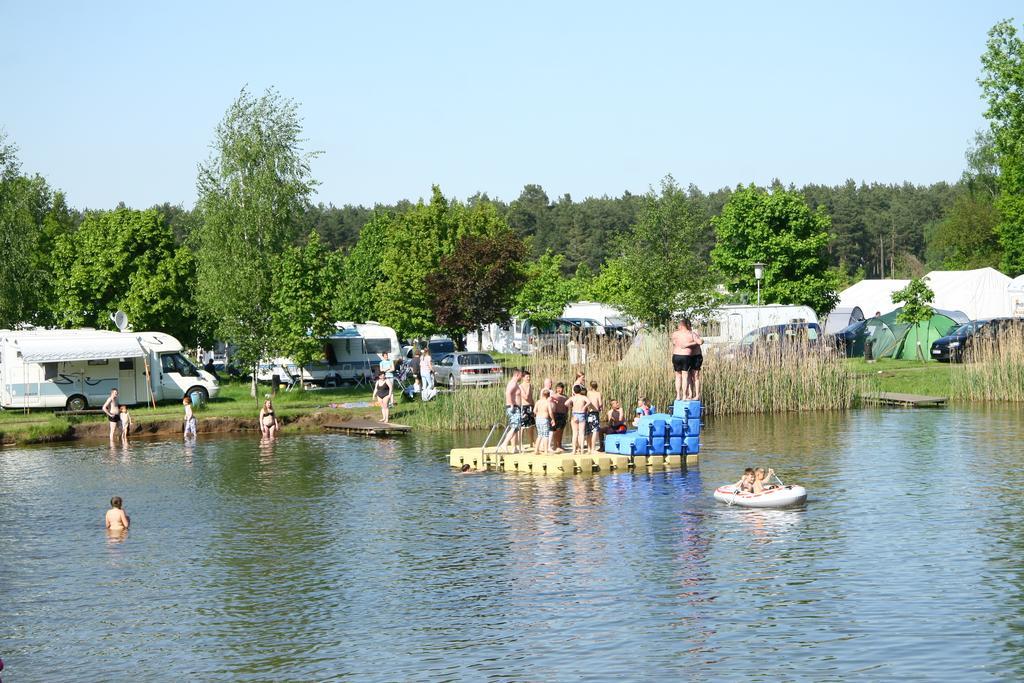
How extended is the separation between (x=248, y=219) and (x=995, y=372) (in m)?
28.5

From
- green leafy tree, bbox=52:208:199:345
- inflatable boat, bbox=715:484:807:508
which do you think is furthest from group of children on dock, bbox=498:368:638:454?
green leafy tree, bbox=52:208:199:345

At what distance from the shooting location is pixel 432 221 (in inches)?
2248

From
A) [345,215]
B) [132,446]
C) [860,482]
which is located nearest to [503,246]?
[132,446]

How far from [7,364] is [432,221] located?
20391 mm

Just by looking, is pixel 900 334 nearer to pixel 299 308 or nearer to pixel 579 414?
pixel 299 308

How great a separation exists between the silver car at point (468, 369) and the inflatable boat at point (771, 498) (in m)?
21.2

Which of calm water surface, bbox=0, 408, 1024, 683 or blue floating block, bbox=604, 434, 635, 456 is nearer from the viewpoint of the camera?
calm water surface, bbox=0, 408, 1024, 683

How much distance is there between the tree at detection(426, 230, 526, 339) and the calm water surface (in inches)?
792

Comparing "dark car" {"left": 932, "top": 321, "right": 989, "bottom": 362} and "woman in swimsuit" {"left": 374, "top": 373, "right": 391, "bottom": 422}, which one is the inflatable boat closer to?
"woman in swimsuit" {"left": 374, "top": 373, "right": 391, "bottom": 422}

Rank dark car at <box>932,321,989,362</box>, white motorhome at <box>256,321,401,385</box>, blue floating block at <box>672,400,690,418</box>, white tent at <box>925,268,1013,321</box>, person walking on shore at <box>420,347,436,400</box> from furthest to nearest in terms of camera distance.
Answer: white tent at <box>925,268,1013,321</box>
dark car at <box>932,321,989,362</box>
white motorhome at <box>256,321,401,385</box>
person walking on shore at <box>420,347,436,400</box>
blue floating block at <box>672,400,690,418</box>

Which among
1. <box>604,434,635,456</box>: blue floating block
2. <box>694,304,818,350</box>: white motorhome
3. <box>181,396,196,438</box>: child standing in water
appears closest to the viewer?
<box>604,434,635,456</box>: blue floating block

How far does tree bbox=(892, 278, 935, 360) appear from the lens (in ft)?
178

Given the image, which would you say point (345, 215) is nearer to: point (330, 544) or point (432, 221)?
point (432, 221)

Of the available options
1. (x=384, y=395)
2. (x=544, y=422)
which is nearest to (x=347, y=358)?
(x=384, y=395)
